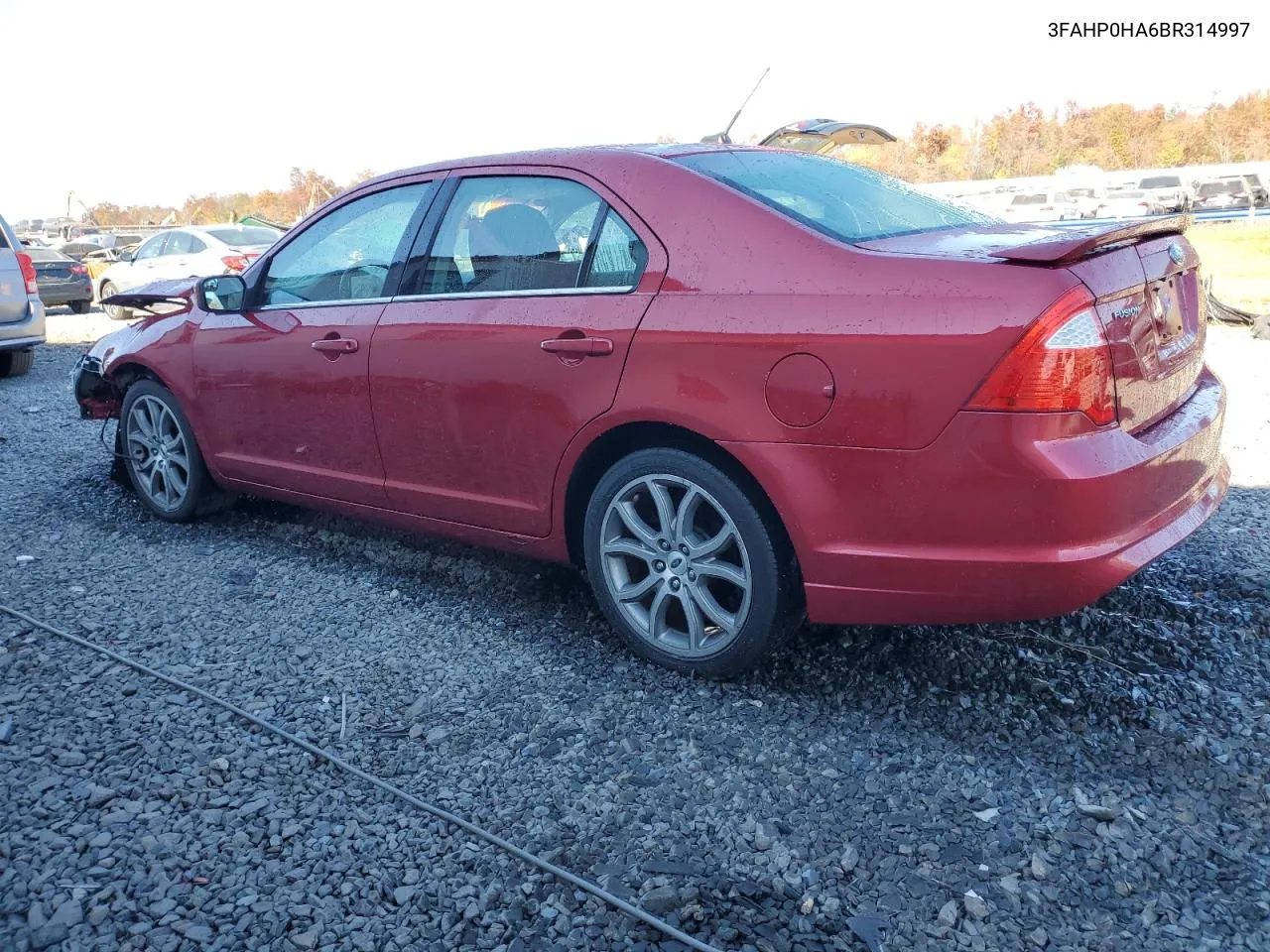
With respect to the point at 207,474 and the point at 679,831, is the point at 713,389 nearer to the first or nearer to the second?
the point at 679,831

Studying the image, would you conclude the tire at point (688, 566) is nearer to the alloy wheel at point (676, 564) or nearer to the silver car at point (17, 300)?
the alloy wheel at point (676, 564)

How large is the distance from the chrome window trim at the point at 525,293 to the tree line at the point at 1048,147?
4740 centimetres

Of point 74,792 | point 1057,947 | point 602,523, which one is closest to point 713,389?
point 602,523

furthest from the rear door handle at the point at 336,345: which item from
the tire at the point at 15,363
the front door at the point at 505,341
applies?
the tire at the point at 15,363

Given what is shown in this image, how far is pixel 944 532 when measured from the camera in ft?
8.93

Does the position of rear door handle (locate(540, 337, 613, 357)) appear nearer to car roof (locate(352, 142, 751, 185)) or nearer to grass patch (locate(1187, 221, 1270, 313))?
car roof (locate(352, 142, 751, 185))

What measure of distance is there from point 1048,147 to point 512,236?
60148 millimetres

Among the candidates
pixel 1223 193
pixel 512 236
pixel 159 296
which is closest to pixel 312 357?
pixel 512 236

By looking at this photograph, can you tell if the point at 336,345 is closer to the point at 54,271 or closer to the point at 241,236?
the point at 241,236

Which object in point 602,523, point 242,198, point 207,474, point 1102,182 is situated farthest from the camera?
point 242,198

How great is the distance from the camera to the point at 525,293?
11.5 ft

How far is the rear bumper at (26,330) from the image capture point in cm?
1009

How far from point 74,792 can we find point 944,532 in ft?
7.83

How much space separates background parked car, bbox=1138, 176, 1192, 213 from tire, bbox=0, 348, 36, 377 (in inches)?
923
